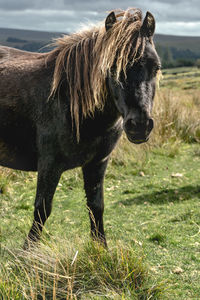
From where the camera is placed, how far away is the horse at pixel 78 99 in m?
2.77

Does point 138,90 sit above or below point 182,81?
above

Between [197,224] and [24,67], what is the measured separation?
322 centimetres

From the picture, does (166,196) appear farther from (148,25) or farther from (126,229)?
(148,25)

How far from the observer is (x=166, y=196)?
246 inches

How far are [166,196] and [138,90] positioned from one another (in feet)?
12.7

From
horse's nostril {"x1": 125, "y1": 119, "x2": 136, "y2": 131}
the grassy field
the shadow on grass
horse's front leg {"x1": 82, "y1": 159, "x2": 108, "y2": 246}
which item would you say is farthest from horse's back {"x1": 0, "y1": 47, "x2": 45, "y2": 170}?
the shadow on grass

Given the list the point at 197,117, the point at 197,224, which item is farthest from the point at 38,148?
the point at 197,117

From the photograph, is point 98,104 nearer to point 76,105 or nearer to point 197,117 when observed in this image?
point 76,105

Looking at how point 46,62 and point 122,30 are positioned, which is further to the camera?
point 46,62

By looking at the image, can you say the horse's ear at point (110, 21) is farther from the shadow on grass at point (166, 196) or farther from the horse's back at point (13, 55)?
the shadow on grass at point (166, 196)

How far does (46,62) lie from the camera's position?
3463mm

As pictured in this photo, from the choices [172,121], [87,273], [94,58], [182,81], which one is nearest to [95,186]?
[87,273]

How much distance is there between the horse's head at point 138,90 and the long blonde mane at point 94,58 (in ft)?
0.12

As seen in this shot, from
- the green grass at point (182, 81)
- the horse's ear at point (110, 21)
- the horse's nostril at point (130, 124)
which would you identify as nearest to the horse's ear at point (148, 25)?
the horse's ear at point (110, 21)
